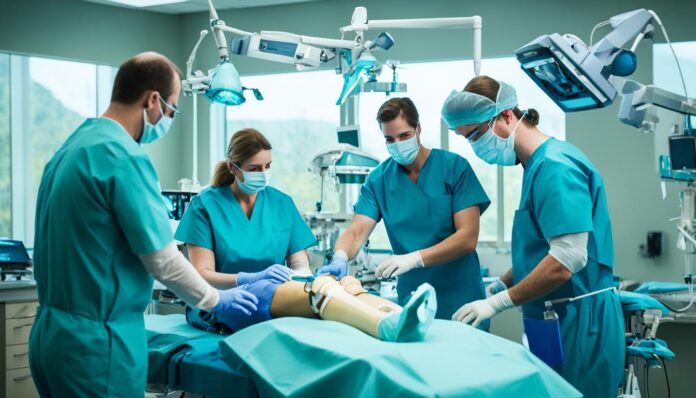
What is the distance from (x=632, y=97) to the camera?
255cm

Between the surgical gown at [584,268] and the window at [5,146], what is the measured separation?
3.93 meters

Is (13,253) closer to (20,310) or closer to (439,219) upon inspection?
(20,310)

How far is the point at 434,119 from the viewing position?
5016 mm

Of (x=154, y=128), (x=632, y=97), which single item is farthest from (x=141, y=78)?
(x=632, y=97)

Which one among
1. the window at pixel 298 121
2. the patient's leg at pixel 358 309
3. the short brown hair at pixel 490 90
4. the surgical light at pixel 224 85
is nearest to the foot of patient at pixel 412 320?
the patient's leg at pixel 358 309

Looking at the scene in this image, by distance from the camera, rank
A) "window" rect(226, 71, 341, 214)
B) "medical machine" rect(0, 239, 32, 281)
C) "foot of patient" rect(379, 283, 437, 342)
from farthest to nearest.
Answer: "window" rect(226, 71, 341, 214)
"medical machine" rect(0, 239, 32, 281)
"foot of patient" rect(379, 283, 437, 342)

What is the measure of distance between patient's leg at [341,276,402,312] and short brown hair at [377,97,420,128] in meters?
0.58

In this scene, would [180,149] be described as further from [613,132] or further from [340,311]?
[340,311]

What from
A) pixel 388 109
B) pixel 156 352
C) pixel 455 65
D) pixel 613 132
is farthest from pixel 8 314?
pixel 613 132

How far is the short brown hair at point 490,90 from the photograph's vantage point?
2.18 metres

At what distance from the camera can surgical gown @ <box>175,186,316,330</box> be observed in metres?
2.43

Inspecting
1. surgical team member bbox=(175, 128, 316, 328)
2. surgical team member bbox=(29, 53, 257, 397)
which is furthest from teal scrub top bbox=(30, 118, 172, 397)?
surgical team member bbox=(175, 128, 316, 328)

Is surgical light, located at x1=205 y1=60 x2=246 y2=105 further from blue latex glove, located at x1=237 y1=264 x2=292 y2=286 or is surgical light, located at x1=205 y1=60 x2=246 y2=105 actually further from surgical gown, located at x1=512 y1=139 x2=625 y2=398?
surgical gown, located at x1=512 y1=139 x2=625 y2=398

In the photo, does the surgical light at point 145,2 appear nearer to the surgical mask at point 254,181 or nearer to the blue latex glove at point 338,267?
the surgical mask at point 254,181
